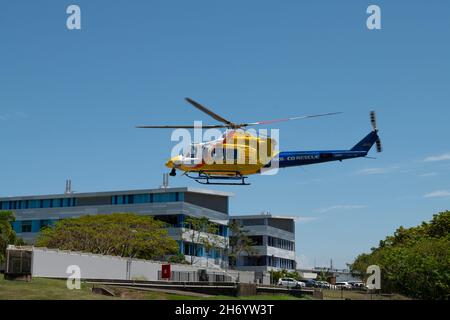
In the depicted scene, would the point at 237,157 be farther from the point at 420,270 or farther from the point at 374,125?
the point at 420,270

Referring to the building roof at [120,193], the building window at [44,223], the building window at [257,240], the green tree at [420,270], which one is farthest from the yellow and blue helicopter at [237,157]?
the building window at [257,240]

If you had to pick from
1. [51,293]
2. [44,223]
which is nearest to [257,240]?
[44,223]

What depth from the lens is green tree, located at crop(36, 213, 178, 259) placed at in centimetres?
8931

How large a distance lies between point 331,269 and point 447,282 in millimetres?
94888

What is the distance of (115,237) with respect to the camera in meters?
90.6

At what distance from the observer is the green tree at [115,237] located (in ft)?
293

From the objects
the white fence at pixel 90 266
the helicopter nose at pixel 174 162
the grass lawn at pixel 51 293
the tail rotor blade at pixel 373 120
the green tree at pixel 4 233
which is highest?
the tail rotor blade at pixel 373 120

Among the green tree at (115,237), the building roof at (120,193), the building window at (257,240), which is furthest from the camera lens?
the building window at (257,240)

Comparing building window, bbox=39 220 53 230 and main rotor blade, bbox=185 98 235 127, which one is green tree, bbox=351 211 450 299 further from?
building window, bbox=39 220 53 230

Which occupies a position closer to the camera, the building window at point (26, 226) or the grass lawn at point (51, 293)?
the grass lawn at point (51, 293)

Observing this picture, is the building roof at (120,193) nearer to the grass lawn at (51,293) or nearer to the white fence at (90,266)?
the white fence at (90,266)

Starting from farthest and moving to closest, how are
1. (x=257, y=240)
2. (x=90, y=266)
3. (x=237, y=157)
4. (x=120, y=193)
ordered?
(x=257, y=240) < (x=120, y=193) < (x=90, y=266) < (x=237, y=157)
